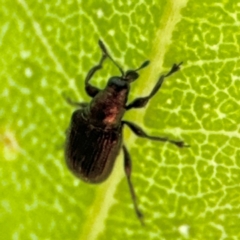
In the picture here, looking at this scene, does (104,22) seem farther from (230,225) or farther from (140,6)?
(230,225)

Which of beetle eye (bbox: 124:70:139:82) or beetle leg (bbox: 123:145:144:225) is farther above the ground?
beetle eye (bbox: 124:70:139:82)

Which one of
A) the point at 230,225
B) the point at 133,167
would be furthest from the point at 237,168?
the point at 133,167

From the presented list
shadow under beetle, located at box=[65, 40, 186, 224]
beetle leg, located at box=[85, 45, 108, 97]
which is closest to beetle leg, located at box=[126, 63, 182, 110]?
shadow under beetle, located at box=[65, 40, 186, 224]

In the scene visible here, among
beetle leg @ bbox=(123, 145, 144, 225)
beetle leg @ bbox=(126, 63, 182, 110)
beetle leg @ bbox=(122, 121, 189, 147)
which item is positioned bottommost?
beetle leg @ bbox=(123, 145, 144, 225)

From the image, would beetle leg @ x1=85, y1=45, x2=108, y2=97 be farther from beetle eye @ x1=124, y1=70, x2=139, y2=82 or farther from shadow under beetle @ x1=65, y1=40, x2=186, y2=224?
beetle eye @ x1=124, y1=70, x2=139, y2=82

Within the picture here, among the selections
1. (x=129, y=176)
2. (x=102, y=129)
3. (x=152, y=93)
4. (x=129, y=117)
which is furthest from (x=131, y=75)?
(x=102, y=129)
